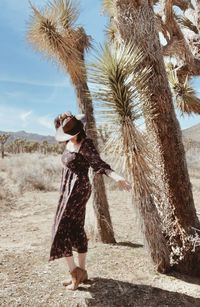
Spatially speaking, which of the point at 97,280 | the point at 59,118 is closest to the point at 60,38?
the point at 59,118

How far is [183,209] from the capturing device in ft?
15.9

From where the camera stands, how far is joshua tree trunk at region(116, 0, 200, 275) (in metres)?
4.75

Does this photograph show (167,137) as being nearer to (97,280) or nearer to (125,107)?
(125,107)

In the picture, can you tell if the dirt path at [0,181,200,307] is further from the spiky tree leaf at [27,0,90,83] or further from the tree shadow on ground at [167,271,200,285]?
the spiky tree leaf at [27,0,90,83]

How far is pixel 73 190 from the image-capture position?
414cm

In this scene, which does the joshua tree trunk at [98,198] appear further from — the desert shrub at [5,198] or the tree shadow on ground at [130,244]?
the desert shrub at [5,198]

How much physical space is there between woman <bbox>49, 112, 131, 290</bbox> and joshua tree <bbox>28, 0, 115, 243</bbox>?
2.07m

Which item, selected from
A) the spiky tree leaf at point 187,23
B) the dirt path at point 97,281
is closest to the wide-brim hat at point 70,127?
the dirt path at point 97,281

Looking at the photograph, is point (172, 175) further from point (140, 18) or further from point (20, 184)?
point (20, 184)

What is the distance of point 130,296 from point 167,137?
1767 mm

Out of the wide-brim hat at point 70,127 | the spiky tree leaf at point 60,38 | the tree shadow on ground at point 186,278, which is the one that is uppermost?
the spiky tree leaf at point 60,38

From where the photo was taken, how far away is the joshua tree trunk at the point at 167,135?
4.75 m

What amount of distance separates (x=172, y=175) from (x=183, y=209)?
412 mm

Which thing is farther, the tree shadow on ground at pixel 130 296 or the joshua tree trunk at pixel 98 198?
the joshua tree trunk at pixel 98 198
